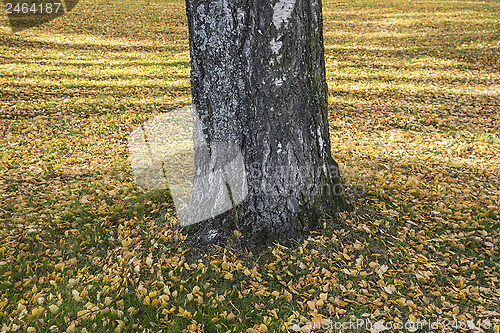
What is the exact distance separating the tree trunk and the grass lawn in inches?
13.1

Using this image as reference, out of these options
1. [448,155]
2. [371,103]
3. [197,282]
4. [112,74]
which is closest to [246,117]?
[197,282]

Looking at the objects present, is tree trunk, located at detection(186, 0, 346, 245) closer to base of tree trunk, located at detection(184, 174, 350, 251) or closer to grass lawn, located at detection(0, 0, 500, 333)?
base of tree trunk, located at detection(184, 174, 350, 251)

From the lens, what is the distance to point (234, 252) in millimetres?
3141

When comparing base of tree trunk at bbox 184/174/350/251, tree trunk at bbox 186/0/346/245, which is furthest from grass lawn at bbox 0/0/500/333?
tree trunk at bbox 186/0/346/245

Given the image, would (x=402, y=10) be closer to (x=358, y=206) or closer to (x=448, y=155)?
(x=448, y=155)

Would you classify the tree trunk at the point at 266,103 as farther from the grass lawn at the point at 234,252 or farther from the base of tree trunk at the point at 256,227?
the grass lawn at the point at 234,252

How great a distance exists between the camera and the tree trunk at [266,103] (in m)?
2.75

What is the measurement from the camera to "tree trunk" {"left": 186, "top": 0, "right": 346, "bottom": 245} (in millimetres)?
2754

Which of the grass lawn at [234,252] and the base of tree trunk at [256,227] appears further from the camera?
the base of tree trunk at [256,227]

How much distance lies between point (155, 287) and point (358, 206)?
204 centimetres

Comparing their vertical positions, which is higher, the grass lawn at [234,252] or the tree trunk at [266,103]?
the tree trunk at [266,103]

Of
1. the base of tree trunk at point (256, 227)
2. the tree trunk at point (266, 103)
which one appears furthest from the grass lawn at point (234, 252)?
the tree trunk at point (266, 103)

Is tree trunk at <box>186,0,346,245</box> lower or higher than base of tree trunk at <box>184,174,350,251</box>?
higher

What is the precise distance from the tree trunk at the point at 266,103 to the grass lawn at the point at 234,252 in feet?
1.09
